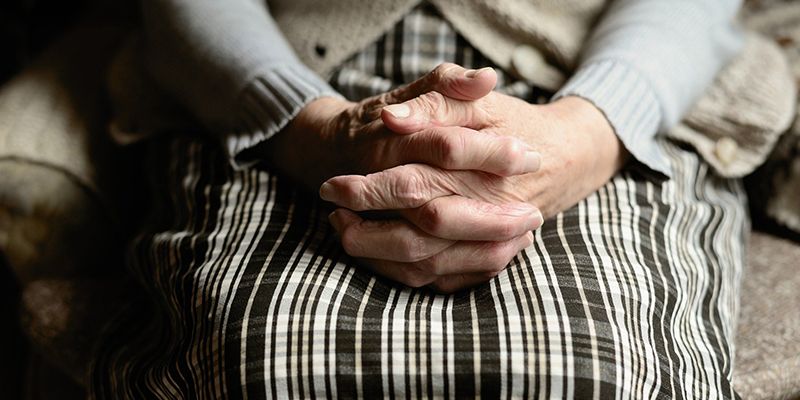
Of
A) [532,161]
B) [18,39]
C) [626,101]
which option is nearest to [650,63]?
[626,101]

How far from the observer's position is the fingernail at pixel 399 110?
1.95 ft

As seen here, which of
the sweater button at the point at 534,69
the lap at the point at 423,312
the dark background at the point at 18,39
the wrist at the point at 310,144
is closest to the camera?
the lap at the point at 423,312

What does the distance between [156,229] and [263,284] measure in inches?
11.7

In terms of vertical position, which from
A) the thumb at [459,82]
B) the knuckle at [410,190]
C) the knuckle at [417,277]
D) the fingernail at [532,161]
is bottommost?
the knuckle at [417,277]

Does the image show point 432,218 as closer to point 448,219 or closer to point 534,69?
point 448,219

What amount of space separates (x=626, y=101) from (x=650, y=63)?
68 mm

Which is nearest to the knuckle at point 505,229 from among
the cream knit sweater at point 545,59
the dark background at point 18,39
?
the cream knit sweater at point 545,59

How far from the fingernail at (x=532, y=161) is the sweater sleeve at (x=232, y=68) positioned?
10.0 inches

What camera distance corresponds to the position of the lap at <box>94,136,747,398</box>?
1.76 feet

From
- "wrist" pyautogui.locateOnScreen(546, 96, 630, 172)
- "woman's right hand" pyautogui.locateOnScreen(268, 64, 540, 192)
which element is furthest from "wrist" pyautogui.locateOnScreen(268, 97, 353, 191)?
"wrist" pyautogui.locateOnScreen(546, 96, 630, 172)

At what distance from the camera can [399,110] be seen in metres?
0.60

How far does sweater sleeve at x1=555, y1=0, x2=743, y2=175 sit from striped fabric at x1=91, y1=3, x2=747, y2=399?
53 millimetres

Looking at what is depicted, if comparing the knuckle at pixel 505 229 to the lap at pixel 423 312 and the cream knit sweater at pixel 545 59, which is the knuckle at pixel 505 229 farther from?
the cream knit sweater at pixel 545 59

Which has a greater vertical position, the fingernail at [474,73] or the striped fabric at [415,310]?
the fingernail at [474,73]
